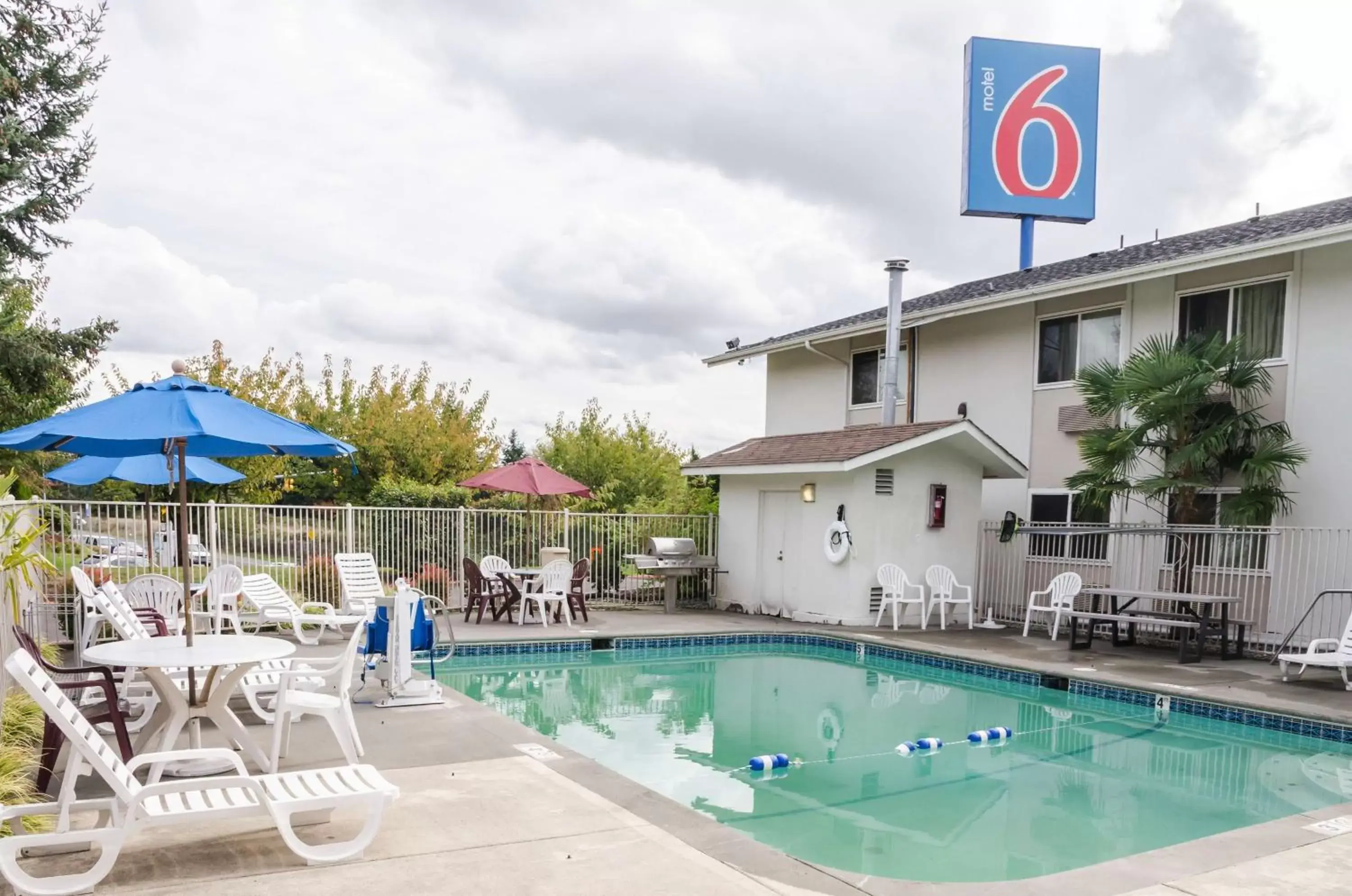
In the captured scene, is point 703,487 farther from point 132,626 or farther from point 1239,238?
point 132,626

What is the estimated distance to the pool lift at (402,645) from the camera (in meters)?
8.05

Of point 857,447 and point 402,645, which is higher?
point 857,447

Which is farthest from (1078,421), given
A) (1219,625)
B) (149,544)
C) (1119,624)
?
(149,544)

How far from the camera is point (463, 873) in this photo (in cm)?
416

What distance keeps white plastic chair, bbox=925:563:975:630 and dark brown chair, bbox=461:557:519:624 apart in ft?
20.8

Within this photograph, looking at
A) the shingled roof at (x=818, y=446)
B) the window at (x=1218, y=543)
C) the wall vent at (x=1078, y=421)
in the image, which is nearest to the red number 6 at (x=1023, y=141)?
the wall vent at (x=1078, y=421)

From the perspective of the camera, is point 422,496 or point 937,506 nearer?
point 937,506

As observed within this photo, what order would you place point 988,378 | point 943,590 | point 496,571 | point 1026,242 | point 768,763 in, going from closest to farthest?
point 768,763, point 496,571, point 943,590, point 988,378, point 1026,242

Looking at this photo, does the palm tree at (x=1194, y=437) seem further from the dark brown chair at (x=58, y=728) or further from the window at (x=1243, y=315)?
the dark brown chair at (x=58, y=728)

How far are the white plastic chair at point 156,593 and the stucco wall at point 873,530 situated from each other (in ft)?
29.5

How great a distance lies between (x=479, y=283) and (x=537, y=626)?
10851 mm

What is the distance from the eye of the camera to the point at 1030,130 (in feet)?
67.9

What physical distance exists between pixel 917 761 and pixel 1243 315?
8868mm

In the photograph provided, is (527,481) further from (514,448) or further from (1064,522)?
(514,448)
